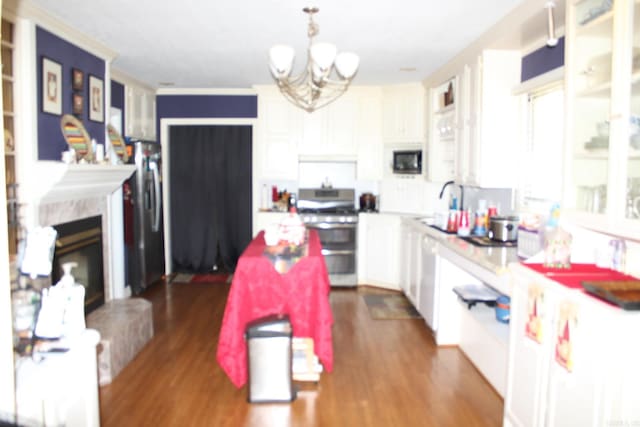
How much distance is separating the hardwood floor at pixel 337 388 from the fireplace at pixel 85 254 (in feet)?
2.09

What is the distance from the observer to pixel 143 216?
5.40 metres

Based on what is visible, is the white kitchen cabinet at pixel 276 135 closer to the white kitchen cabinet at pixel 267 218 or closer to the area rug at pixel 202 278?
the white kitchen cabinet at pixel 267 218

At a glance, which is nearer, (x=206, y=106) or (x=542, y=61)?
(x=542, y=61)

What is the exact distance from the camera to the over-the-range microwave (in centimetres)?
561

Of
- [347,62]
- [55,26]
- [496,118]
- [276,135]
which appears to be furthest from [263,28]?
[276,135]

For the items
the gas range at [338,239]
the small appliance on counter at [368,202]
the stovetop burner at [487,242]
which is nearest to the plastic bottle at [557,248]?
the stovetop burner at [487,242]

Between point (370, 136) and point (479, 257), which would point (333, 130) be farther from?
point (479, 257)

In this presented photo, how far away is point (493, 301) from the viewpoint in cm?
361

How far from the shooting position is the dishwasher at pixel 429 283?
4.00 metres

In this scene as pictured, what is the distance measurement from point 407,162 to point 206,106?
8.93 ft

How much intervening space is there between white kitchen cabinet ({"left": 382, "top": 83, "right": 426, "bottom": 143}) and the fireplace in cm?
343

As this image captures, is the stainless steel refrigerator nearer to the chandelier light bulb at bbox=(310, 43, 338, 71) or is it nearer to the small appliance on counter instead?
the small appliance on counter

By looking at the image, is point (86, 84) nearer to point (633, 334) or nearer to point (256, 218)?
point (256, 218)

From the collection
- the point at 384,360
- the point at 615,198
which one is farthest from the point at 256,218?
the point at 615,198
